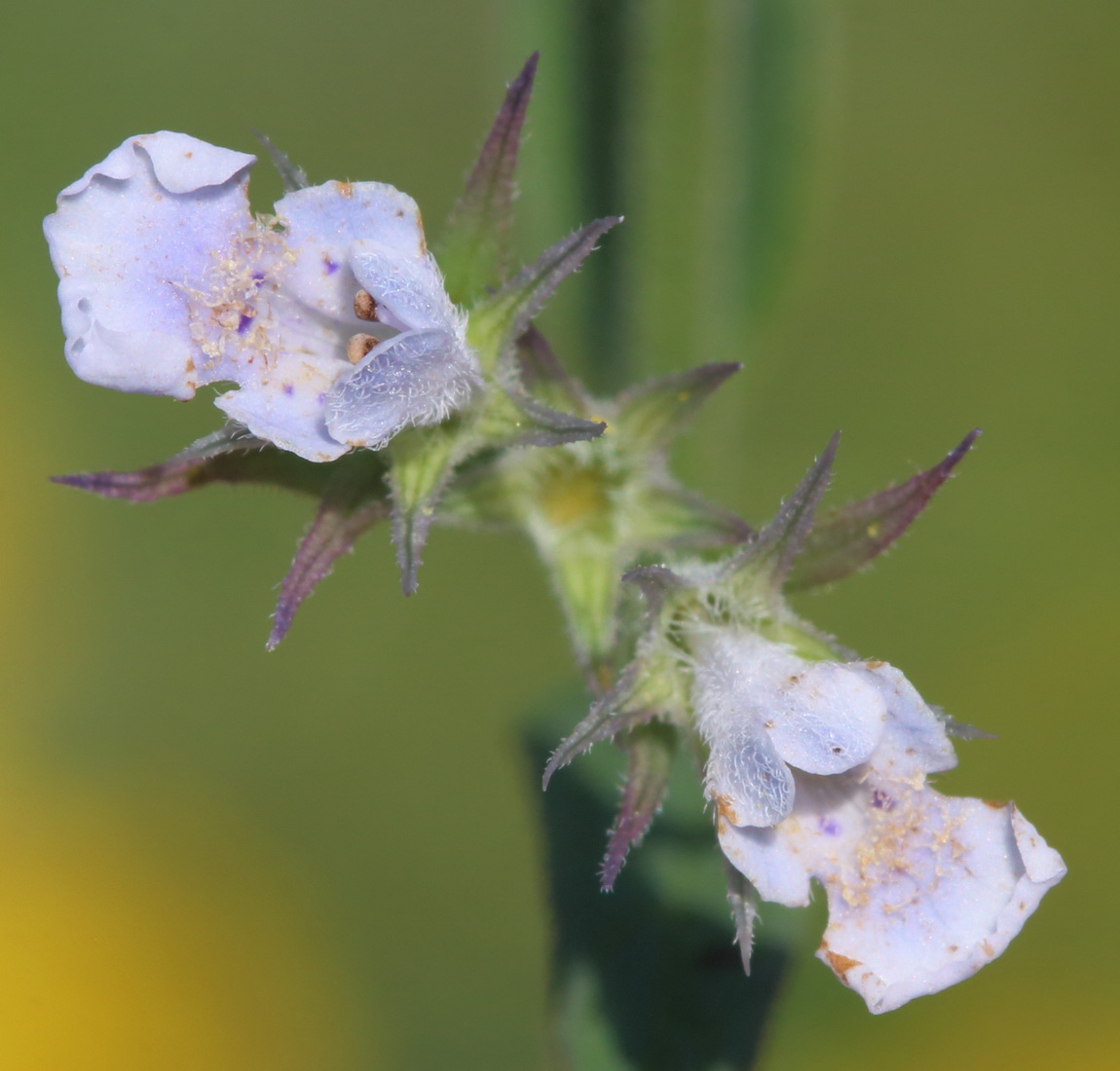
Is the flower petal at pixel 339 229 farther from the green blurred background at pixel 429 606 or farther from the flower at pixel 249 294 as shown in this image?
the green blurred background at pixel 429 606

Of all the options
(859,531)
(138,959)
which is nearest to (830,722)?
(859,531)

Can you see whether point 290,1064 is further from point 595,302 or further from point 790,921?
point 595,302

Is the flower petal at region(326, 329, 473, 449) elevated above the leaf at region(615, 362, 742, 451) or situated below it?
above

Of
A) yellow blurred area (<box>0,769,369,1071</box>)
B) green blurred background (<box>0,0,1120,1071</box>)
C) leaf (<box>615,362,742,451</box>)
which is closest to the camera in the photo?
leaf (<box>615,362,742,451</box>)

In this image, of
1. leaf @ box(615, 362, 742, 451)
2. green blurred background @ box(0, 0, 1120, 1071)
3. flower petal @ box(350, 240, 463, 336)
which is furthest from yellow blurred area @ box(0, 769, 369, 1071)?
flower petal @ box(350, 240, 463, 336)

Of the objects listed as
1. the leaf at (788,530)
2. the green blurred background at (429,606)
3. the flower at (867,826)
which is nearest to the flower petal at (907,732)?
the flower at (867,826)

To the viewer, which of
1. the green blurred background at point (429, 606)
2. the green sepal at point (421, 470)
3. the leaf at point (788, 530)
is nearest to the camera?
the leaf at point (788, 530)

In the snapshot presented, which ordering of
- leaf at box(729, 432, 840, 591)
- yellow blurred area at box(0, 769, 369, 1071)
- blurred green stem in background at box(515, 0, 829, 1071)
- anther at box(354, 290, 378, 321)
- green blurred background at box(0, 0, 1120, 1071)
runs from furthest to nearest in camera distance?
green blurred background at box(0, 0, 1120, 1071)
yellow blurred area at box(0, 769, 369, 1071)
blurred green stem in background at box(515, 0, 829, 1071)
anther at box(354, 290, 378, 321)
leaf at box(729, 432, 840, 591)

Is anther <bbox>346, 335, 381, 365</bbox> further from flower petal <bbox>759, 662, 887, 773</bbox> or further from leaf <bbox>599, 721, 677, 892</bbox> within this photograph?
flower petal <bbox>759, 662, 887, 773</bbox>
